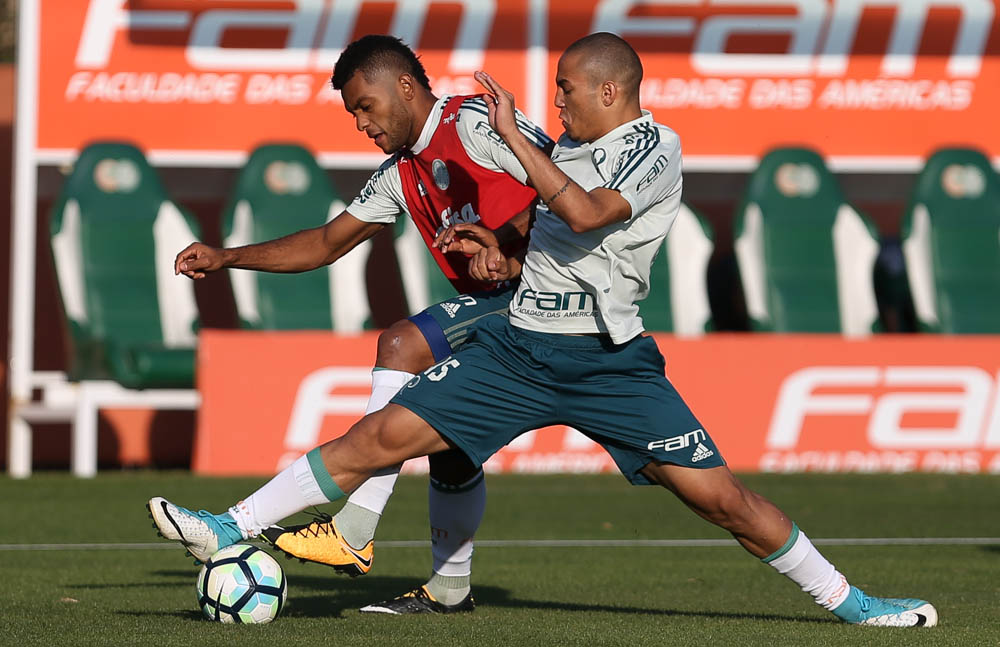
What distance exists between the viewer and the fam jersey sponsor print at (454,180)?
612 cm

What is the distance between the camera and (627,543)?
29.8 feet

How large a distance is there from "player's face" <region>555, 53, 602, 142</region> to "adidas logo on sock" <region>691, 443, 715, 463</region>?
3.44 ft

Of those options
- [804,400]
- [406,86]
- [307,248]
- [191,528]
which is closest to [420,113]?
[406,86]

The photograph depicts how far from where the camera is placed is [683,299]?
575 inches

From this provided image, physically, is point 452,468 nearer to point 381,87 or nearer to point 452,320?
point 452,320

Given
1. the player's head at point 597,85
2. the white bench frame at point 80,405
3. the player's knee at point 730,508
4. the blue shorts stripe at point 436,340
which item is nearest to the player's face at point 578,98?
the player's head at point 597,85

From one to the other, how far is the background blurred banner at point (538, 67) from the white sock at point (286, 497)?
952cm

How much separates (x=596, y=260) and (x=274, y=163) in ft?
30.9

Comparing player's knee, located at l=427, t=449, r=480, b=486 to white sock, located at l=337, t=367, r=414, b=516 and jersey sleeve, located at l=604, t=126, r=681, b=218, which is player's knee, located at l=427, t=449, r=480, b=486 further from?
jersey sleeve, located at l=604, t=126, r=681, b=218

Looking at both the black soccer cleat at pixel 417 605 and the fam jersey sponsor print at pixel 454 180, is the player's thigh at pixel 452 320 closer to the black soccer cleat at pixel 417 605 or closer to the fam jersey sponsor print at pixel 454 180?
the fam jersey sponsor print at pixel 454 180

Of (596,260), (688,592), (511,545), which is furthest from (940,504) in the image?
(596,260)

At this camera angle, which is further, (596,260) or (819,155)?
(819,155)

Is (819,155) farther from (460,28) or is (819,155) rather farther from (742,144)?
(460,28)

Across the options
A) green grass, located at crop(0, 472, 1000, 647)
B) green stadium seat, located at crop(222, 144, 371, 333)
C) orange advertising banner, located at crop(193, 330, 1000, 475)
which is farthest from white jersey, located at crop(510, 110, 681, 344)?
green stadium seat, located at crop(222, 144, 371, 333)
